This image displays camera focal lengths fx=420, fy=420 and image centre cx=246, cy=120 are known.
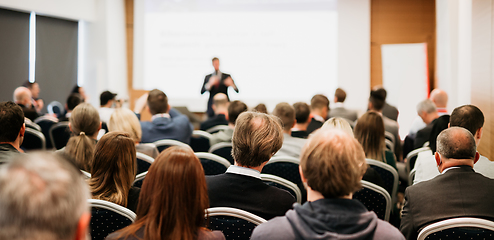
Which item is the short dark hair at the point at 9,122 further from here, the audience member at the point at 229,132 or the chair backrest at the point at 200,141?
the chair backrest at the point at 200,141

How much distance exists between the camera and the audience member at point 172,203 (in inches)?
53.3

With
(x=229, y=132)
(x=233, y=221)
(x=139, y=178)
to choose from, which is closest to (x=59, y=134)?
(x=229, y=132)

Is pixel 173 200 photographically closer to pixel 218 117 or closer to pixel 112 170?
pixel 112 170

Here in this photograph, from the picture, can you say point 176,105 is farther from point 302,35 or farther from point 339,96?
point 339,96

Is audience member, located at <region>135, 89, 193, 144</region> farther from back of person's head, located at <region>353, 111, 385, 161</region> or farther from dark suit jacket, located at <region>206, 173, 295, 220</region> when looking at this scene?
dark suit jacket, located at <region>206, 173, 295, 220</region>

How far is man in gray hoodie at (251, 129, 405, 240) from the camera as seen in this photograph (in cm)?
121

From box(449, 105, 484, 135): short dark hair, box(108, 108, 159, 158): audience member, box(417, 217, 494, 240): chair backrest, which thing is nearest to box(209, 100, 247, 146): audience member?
box(108, 108, 159, 158): audience member

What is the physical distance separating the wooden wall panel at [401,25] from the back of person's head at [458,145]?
715cm

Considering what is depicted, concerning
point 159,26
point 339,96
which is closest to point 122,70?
point 159,26

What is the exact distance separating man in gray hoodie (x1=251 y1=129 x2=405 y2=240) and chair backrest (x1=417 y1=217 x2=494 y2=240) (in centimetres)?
39

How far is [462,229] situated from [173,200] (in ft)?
3.51

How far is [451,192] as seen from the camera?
1895 mm

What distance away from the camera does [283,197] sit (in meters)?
1.82

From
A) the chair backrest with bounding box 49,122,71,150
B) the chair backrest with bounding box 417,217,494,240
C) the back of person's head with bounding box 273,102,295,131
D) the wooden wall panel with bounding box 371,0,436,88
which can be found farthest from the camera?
the wooden wall panel with bounding box 371,0,436,88
